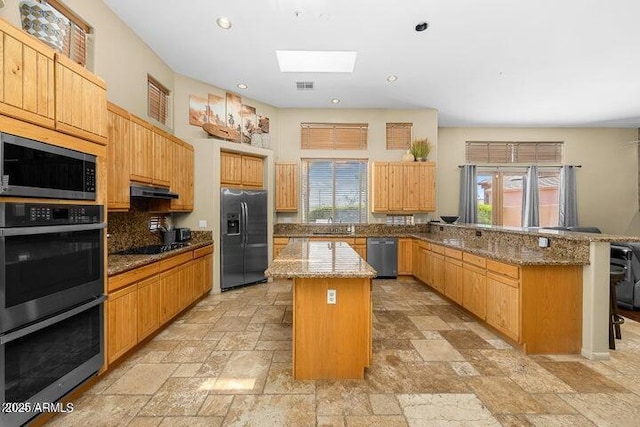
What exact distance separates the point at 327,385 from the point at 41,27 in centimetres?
339

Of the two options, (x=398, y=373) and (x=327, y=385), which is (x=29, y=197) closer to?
(x=327, y=385)

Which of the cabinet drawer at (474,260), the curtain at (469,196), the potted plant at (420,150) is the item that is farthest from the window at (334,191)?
the cabinet drawer at (474,260)

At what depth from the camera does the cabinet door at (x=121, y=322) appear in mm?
2285

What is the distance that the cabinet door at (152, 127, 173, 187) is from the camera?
336 centimetres

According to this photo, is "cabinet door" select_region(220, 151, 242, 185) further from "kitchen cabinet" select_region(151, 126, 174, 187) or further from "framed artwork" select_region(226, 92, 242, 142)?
"kitchen cabinet" select_region(151, 126, 174, 187)

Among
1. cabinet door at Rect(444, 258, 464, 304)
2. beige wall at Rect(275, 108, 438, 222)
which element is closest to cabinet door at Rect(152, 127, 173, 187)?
beige wall at Rect(275, 108, 438, 222)

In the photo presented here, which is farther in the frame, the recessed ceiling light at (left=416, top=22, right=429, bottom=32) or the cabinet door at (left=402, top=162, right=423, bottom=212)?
the cabinet door at (left=402, top=162, right=423, bottom=212)

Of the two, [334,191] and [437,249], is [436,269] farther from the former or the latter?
[334,191]

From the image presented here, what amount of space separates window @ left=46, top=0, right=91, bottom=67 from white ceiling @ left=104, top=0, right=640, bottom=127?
472 millimetres

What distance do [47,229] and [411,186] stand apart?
17.9 ft

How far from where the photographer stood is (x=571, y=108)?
18.3ft

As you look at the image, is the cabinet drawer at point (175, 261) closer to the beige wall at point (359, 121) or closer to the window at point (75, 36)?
the window at point (75, 36)

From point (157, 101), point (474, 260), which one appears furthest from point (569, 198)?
point (157, 101)

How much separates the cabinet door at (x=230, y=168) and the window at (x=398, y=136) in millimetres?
3287
